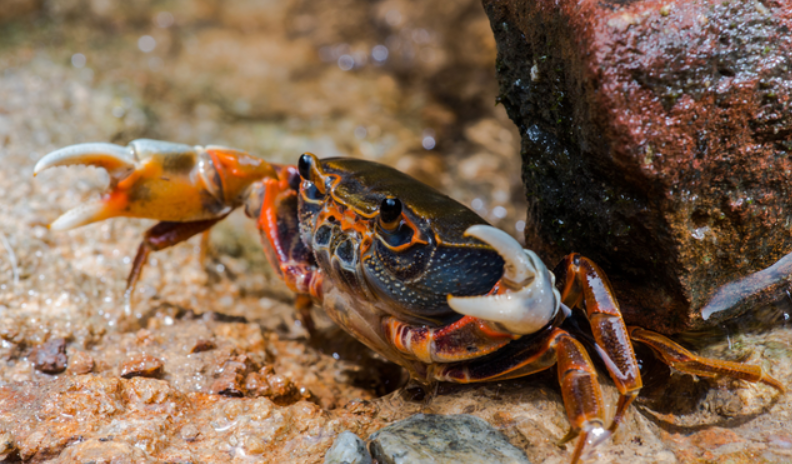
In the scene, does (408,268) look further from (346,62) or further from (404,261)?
(346,62)

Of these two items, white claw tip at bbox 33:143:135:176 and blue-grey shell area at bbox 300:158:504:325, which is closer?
blue-grey shell area at bbox 300:158:504:325

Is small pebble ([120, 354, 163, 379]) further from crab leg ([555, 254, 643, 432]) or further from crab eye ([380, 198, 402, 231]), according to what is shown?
crab leg ([555, 254, 643, 432])

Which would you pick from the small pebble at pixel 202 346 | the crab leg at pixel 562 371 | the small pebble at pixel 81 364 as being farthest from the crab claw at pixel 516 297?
the small pebble at pixel 81 364

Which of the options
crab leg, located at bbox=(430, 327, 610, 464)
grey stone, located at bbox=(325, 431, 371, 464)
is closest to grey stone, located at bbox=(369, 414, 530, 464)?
grey stone, located at bbox=(325, 431, 371, 464)

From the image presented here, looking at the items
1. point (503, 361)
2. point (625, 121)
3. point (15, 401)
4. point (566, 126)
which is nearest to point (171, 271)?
point (15, 401)

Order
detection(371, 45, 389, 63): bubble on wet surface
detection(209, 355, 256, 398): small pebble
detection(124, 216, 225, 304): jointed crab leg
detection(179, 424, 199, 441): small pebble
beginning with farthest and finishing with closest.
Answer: detection(371, 45, 389, 63): bubble on wet surface < detection(124, 216, 225, 304): jointed crab leg < detection(209, 355, 256, 398): small pebble < detection(179, 424, 199, 441): small pebble
